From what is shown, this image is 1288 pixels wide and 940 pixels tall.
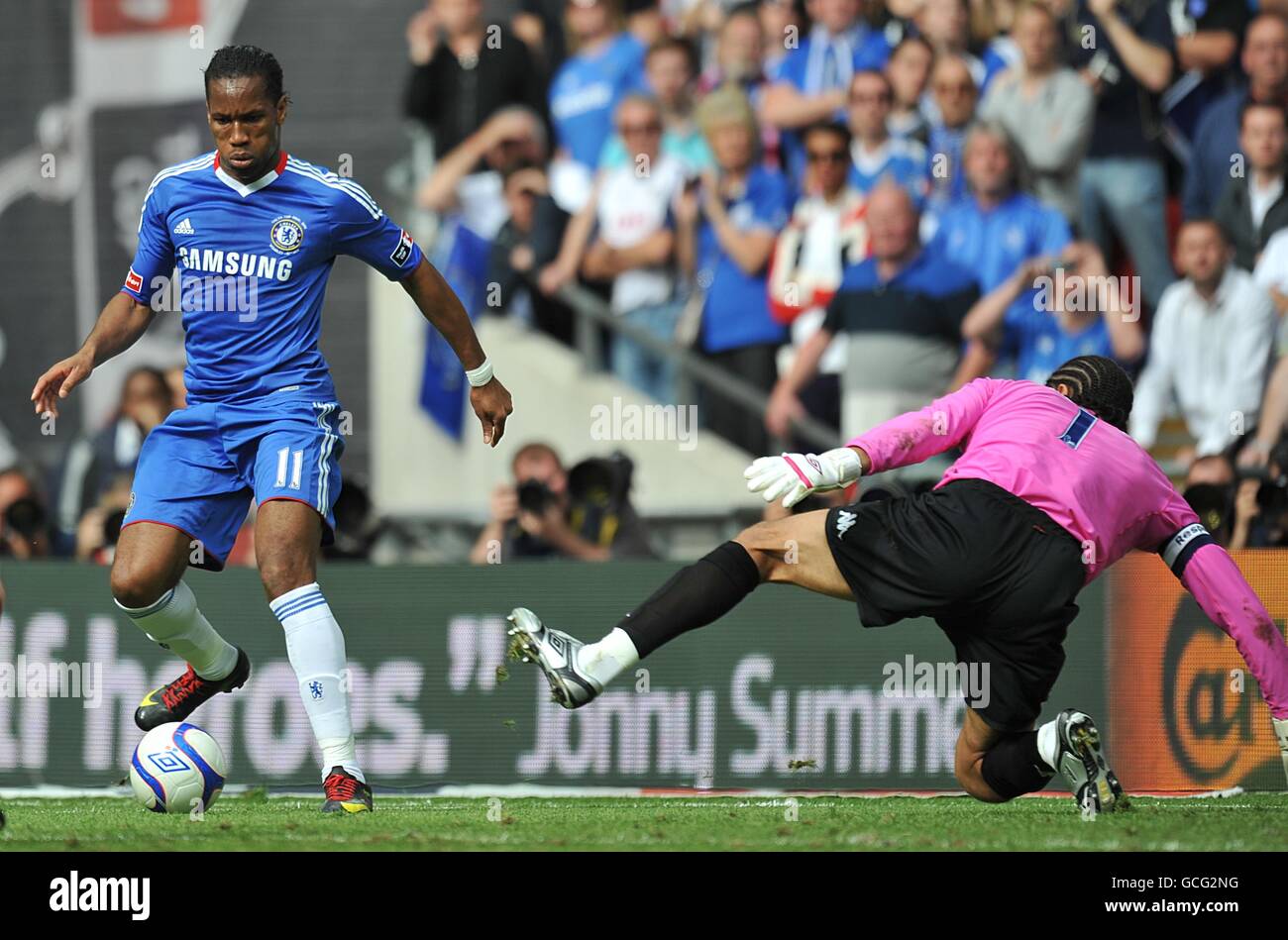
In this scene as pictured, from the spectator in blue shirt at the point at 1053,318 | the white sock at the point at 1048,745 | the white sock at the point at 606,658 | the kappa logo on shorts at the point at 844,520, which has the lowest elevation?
the white sock at the point at 1048,745

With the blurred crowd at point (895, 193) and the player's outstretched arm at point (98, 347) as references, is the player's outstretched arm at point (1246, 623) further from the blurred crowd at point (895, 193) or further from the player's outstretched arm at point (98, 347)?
the player's outstretched arm at point (98, 347)

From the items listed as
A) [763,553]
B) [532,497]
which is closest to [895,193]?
[532,497]

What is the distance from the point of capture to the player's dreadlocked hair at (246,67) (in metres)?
6.97

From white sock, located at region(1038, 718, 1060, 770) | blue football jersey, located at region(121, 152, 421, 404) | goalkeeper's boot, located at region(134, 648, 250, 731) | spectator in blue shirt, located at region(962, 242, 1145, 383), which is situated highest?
spectator in blue shirt, located at region(962, 242, 1145, 383)

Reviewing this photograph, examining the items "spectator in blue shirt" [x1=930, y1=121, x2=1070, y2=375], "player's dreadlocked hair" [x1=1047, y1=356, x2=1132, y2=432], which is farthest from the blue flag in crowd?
"player's dreadlocked hair" [x1=1047, y1=356, x2=1132, y2=432]

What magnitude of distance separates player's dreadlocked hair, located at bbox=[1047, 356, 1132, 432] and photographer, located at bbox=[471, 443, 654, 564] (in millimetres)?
3767

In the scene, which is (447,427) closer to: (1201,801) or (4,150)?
(4,150)

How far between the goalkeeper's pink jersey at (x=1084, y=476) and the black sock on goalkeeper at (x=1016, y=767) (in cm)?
69

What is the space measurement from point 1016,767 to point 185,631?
10.2 ft

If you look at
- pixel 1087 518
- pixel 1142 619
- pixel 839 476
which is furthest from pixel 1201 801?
pixel 839 476

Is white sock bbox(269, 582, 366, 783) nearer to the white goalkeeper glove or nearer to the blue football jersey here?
the blue football jersey

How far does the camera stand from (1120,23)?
12227 millimetres

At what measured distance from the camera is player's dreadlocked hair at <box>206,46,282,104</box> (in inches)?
274

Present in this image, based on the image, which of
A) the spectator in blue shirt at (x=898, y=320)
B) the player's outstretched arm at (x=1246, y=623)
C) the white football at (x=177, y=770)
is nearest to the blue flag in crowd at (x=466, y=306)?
the spectator in blue shirt at (x=898, y=320)
